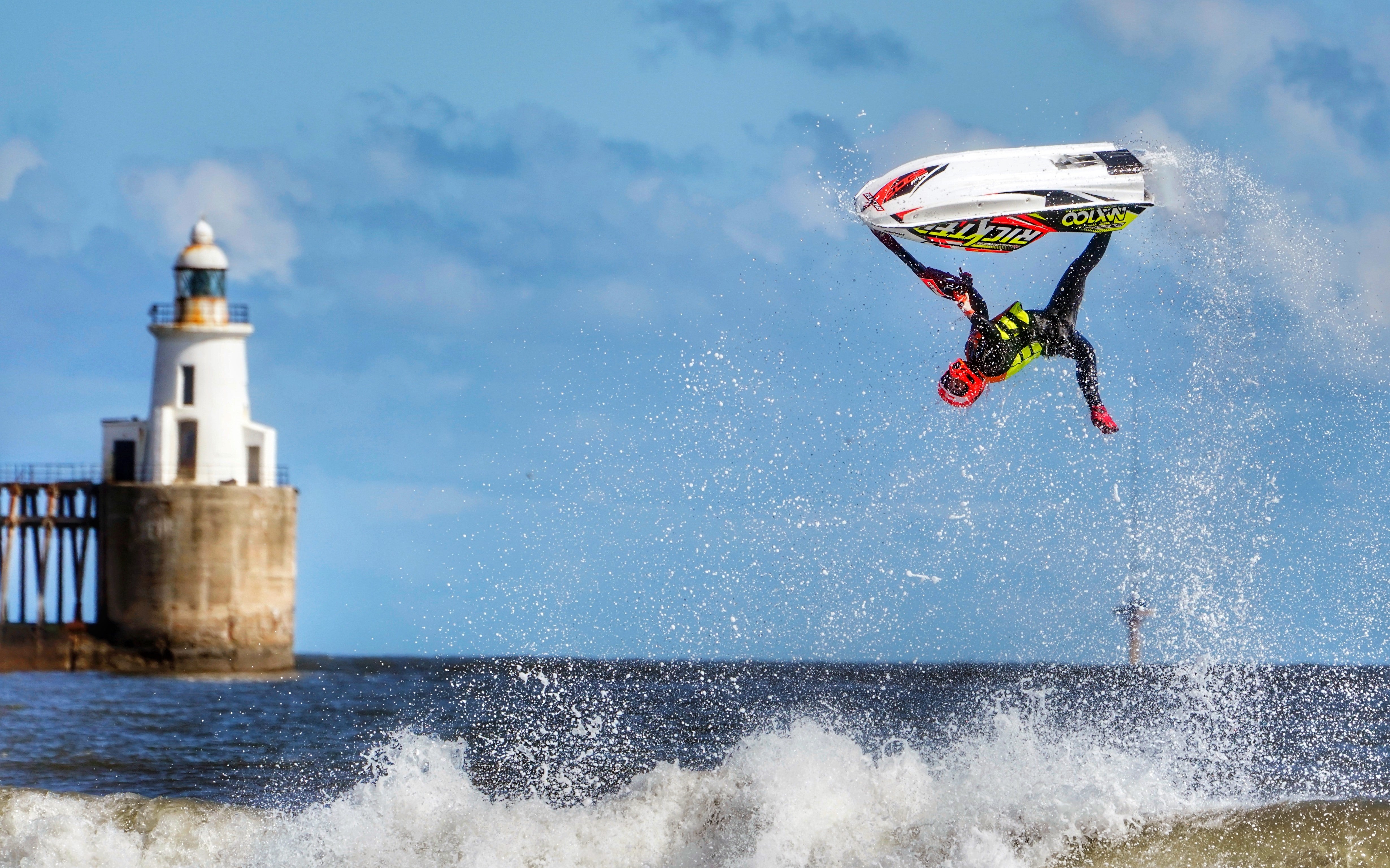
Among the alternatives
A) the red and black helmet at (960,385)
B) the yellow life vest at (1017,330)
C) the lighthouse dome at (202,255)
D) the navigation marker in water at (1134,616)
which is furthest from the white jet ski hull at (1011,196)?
the lighthouse dome at (202,255)

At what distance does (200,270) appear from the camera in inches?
1773

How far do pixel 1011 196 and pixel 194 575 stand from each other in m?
36.7

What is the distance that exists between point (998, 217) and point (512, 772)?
1063 centimetres

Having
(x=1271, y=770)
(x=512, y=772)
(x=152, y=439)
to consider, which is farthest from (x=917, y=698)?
(x=152, y=439)

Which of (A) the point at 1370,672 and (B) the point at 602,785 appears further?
(A) the point at 1370,672

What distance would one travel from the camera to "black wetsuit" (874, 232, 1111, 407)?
1042cm

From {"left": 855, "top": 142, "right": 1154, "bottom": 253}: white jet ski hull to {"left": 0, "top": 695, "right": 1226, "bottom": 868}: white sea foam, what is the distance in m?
4.50

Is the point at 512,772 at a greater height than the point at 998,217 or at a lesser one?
lesser

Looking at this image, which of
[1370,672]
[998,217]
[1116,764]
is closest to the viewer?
[998,217]

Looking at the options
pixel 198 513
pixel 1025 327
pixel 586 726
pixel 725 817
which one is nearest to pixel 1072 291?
pixel 1025 327

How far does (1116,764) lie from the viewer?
38.9 feet

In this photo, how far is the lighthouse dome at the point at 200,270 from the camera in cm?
4497

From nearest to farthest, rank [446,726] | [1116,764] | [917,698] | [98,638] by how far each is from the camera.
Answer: [1116,764]
[446,726]
[917,698]
[98,638]

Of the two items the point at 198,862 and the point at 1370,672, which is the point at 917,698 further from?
the point at 1370,672
